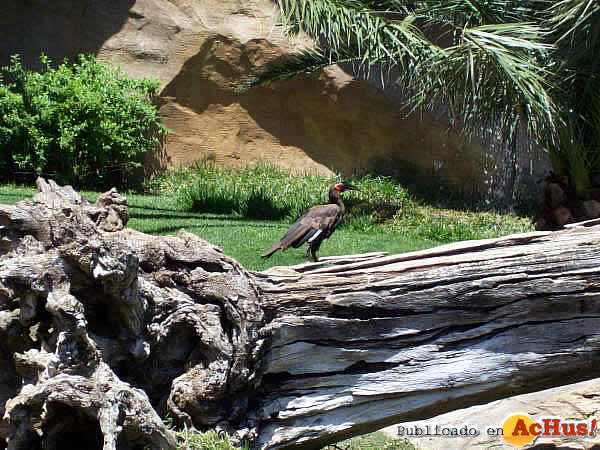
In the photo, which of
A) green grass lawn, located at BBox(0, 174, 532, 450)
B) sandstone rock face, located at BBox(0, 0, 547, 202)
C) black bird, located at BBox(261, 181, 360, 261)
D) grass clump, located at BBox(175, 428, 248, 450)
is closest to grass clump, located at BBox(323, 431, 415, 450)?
grass clump, located at BBox(175, 428, 248, 450)

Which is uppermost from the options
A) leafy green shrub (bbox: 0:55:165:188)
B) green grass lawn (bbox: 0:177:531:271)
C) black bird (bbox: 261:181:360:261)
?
leafy green shrub (bbox: 0:55:165:188)

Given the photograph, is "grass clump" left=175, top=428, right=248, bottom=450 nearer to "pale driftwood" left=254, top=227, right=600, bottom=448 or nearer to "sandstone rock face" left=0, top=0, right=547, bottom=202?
"pale driftwood" left=254, top=227, right=600, bottom=448

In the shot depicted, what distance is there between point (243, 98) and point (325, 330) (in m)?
11.7

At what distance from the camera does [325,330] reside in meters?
3.48

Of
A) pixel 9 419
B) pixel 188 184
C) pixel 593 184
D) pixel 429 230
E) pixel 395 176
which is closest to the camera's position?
pixel 9 419

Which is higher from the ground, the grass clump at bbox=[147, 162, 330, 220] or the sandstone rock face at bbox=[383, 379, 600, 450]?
the grass clump at bbox=[147, 162, 330, 220]

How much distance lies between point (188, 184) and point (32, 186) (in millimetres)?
2821

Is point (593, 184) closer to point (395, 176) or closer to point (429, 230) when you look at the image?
point (429, 230)

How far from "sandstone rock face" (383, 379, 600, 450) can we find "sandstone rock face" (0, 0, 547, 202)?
9.40 meters

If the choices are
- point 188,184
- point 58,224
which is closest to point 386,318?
point 58,224

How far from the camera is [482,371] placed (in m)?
3.50

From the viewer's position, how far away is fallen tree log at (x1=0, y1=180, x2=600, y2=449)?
10.6ft

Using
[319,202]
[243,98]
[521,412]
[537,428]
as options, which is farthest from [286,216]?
[537,428]

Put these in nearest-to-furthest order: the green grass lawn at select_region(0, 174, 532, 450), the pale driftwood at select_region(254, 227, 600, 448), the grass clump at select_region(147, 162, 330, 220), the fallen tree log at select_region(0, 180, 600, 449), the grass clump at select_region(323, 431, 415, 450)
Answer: the fallen tree log at select_region(0, 180, 600, 449)
the pale driftwood at select_region(254, 227, 600, 448)
the grass clump at select_region(323, 431, 415, 450)
the green grass lawn at select_region(0, 174, 532, 450)
the grass clump at select_region(147, 162, 330, 220)
